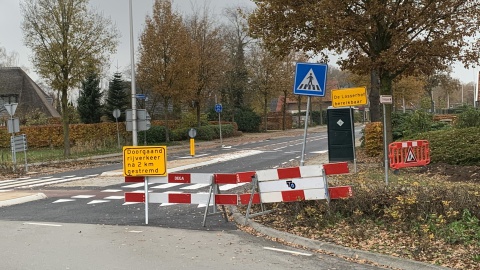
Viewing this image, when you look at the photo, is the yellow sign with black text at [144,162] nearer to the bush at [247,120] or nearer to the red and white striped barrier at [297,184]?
the red and white striped barrier at [297,184]

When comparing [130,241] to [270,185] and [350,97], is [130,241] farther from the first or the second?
[350,97]

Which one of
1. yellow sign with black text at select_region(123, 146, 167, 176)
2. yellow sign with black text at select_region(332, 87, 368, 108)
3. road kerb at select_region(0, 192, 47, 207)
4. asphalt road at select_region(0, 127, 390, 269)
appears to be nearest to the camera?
asphalt road at select_region(0, 127, 390, 269)

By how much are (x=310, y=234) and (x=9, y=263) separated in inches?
165

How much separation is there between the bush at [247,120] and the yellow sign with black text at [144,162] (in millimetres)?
46577

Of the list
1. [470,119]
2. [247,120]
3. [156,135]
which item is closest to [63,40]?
[156,135]

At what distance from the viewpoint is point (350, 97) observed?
578 inches

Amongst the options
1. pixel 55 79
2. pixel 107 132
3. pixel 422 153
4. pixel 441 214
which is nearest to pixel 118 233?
pixel 441 214

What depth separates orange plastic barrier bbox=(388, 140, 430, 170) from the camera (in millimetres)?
13305

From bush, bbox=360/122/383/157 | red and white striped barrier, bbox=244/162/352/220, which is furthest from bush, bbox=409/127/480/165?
red and white striped barrier, bbox=244/162/352/220

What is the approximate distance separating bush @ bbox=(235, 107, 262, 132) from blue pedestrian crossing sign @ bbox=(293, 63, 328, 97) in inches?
1826

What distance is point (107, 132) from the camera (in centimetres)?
3906

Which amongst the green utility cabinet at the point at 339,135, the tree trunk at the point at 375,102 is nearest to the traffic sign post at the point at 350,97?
the green utility cabinet at the point at 339,135

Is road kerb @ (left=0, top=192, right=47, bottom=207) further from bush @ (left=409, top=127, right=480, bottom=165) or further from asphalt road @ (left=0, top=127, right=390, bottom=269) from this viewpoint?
bush @ (left=409, top=127, right=480, bottom=165)

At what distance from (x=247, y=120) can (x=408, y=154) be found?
143ft
